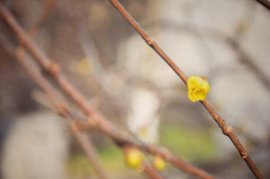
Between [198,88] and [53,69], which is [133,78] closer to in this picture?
[53,69]

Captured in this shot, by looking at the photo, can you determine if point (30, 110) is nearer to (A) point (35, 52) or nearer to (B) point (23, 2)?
(B) point (23, 2)

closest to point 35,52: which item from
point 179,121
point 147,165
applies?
point 147,165

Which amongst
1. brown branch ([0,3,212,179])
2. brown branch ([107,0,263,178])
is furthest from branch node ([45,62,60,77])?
brown branch ([107,0,263,178])

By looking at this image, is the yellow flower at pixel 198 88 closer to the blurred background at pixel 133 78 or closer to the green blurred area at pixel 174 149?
the blurred background at pixel 133 78

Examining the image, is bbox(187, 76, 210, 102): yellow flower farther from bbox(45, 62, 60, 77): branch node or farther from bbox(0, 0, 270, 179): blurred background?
bbox(0, 0, 270, 179): blurred background

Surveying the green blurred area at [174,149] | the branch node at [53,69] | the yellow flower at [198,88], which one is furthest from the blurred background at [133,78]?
the yellow flower at [198,88]

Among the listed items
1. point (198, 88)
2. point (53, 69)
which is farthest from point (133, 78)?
point (198, 88)

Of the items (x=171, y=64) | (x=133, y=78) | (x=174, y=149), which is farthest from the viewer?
(x=174, y=149)
